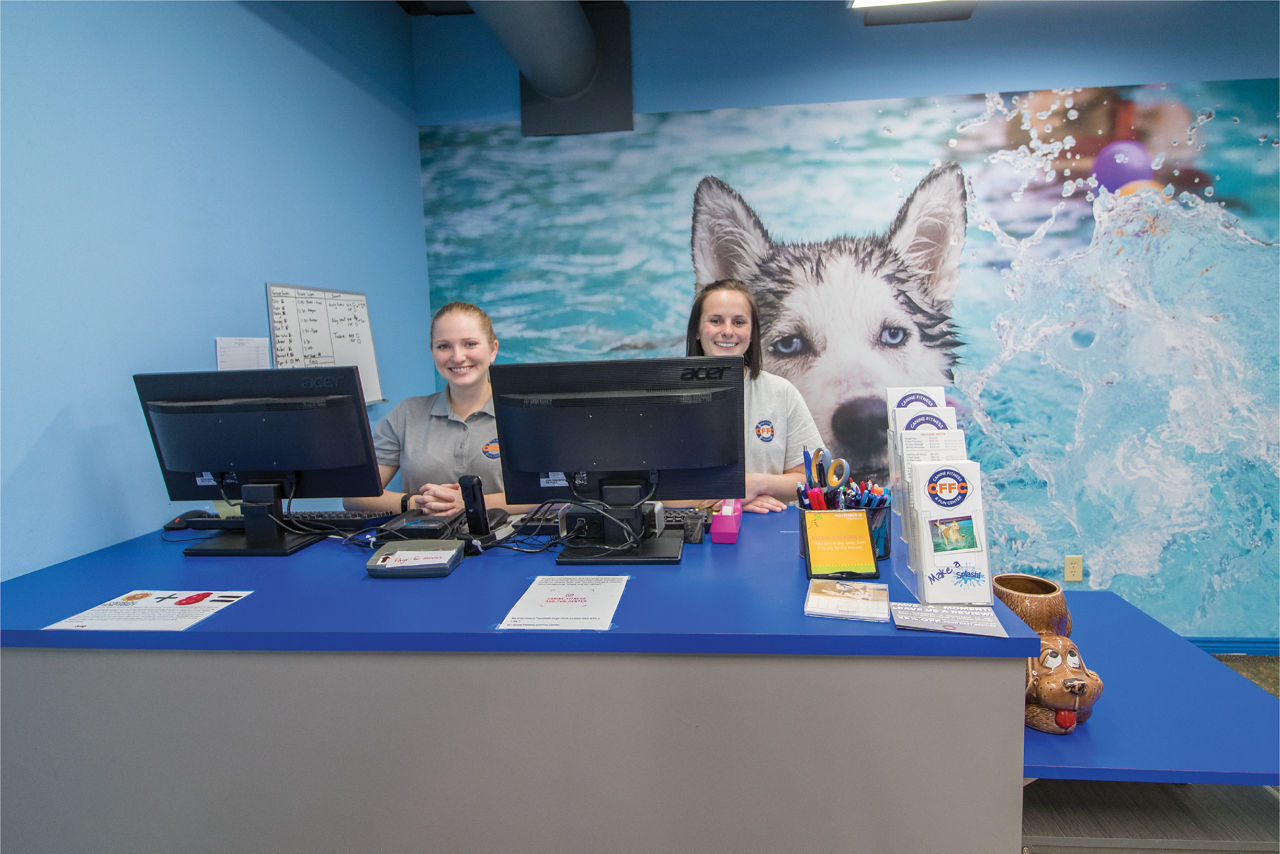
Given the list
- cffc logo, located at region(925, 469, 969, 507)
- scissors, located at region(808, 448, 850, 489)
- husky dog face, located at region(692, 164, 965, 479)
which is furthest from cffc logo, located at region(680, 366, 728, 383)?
husky dog face, located at region(692, 164, 965, 479)

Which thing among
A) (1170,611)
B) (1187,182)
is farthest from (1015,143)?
(1170,611)

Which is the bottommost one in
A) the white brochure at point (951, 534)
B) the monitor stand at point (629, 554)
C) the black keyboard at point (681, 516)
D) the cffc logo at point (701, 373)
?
the monitor stand at point (629, 554)

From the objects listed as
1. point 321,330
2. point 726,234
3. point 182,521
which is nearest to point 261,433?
point 182,521

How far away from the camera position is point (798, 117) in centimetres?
298

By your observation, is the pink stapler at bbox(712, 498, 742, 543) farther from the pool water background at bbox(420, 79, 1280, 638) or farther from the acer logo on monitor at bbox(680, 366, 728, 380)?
the pool water background at bbox(420, 79, 1280, 638)

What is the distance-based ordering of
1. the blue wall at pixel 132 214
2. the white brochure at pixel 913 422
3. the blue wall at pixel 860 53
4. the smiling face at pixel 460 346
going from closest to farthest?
the white brochure at pixel 913 422
the blue wall at pixel 132 214
the smiling face at pixel 460 346
the blue wall at pixel 860 53

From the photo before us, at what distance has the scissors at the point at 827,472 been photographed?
138 cm

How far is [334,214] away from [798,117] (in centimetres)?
205

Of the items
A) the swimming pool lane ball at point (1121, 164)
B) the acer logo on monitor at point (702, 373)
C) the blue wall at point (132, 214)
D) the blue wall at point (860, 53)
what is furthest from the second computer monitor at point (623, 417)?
the swimming pool lane ball at point (1121, 164)

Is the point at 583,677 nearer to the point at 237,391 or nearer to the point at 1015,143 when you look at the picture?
the point at 237,391

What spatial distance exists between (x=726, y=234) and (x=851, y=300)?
0.66 m

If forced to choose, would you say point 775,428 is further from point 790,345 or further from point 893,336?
point 893,336

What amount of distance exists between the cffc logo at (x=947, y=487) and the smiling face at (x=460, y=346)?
1.39 metres

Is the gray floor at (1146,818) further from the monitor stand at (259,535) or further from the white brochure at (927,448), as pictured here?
the monitor stand at (259,535)
